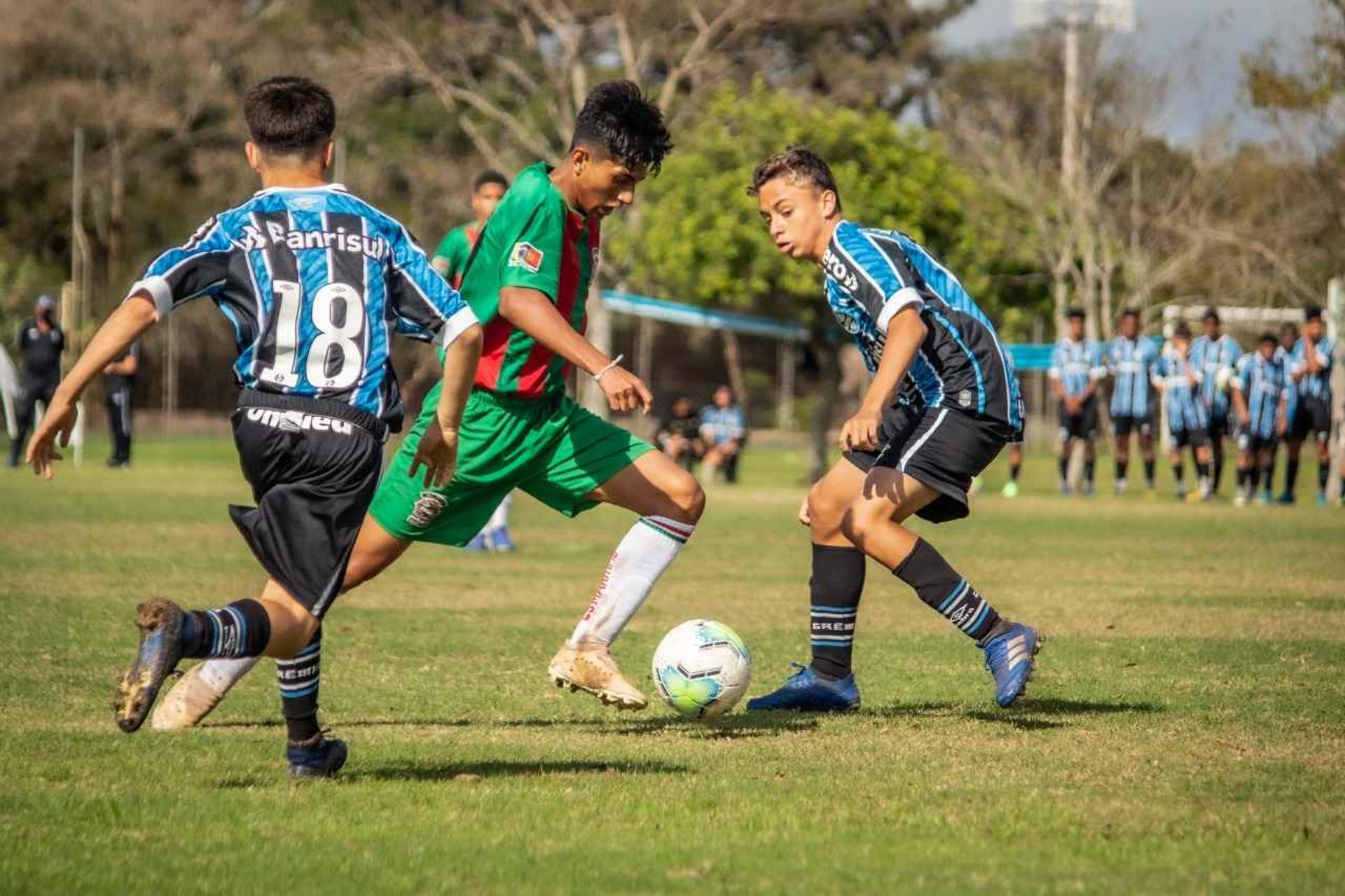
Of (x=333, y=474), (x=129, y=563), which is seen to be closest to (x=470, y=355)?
(x=333, y=474)

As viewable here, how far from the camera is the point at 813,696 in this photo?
7285 mm

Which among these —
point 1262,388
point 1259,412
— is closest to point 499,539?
point 1259,412

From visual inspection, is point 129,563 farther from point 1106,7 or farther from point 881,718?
point 1106,7

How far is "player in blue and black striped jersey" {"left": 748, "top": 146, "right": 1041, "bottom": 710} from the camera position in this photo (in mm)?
6816

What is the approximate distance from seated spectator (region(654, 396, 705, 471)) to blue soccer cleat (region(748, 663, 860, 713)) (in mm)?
21523

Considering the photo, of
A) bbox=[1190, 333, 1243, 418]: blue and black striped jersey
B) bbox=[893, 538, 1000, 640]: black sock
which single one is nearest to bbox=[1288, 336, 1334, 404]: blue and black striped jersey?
bbox=[1190, 333, 1243, 418]: blue and black striped jersey

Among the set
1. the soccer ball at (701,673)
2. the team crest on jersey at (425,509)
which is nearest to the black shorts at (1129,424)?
the soccer ball at (701,673)

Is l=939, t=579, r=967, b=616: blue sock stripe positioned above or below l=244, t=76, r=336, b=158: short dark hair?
below

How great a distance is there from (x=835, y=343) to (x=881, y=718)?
27392mm

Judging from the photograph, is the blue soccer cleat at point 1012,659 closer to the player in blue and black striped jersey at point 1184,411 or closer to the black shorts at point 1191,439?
the player in blue and black striped jersey at point 1184,411

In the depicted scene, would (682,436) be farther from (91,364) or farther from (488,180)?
(91,364)

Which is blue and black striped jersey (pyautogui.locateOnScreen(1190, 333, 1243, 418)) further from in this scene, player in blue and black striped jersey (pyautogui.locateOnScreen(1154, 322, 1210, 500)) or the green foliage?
the green foliage

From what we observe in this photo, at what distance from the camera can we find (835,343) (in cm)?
3416

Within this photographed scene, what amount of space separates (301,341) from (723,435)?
24.9 meters
